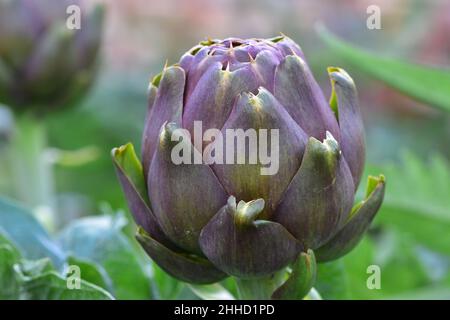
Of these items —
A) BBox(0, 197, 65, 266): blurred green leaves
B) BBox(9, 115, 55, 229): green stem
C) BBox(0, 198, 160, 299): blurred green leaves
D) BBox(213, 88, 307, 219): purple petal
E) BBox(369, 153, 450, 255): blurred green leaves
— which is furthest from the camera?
BBox(9, 115, 55, 229): green stem

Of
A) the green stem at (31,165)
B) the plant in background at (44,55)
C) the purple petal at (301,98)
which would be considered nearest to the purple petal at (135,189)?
the purple petal at (301,98)

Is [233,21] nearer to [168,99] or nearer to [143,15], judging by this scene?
[143,15]

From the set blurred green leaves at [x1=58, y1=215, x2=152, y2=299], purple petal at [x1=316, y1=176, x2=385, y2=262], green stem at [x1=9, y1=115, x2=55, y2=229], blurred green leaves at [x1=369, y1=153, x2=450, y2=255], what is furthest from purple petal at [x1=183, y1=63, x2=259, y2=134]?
green stem at [x1=9, y1=115, x2=55, y2=229]

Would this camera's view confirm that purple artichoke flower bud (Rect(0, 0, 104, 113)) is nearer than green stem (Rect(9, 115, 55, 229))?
Yes

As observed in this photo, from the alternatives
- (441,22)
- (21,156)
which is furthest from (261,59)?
(441,22)

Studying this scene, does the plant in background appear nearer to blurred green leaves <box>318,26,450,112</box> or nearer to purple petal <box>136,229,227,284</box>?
blurred green leaves <box>318,26,450,112</box>

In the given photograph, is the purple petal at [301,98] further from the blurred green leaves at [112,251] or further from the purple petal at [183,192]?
the blurred green leaves at [112,251]

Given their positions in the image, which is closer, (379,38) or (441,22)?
(441,22)
